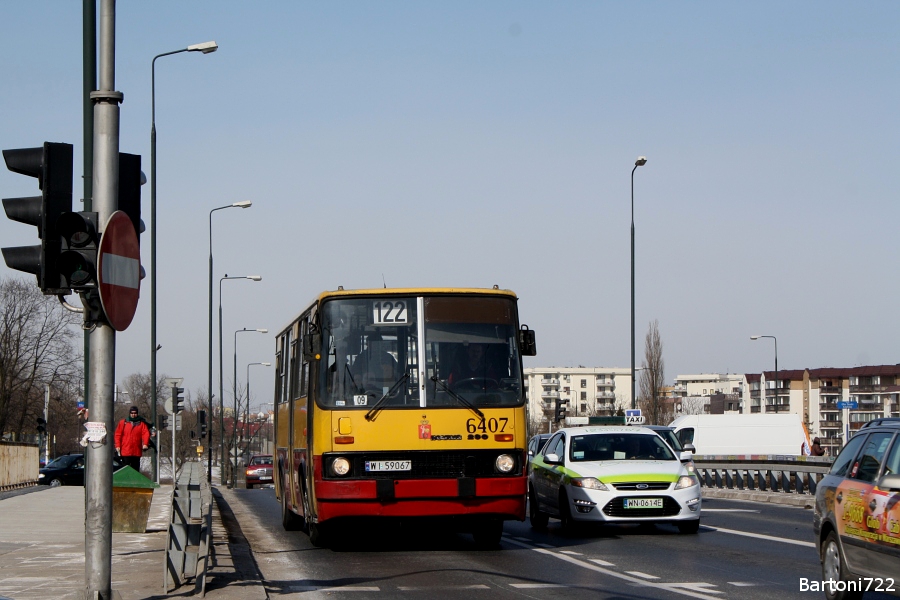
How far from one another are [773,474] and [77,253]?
22.5 metres

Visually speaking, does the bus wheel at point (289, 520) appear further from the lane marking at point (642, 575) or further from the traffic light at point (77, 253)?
the traffic light at point (77, 253)

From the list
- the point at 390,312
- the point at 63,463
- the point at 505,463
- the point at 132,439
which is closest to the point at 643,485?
the point at 505,463

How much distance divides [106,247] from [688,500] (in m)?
11.5

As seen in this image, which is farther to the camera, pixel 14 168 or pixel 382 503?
pixel 382 503

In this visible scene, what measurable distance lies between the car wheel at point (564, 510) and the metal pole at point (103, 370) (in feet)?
33.8

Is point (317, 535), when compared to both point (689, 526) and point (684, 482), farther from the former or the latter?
point (689, 526)

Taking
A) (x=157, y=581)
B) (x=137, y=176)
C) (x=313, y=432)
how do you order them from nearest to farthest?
(x=137, y=176) → (x=157, y=581) → (x=313, y=432)

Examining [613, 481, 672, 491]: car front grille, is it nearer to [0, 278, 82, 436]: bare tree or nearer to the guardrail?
the guardrail

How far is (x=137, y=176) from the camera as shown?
9.36 metres

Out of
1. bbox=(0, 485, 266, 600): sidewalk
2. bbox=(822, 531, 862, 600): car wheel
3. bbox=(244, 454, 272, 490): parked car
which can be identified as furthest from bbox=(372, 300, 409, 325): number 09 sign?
bbox=(244, 454, 272, 490): parked car

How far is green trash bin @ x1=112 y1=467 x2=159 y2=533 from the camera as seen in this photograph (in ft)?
54.1

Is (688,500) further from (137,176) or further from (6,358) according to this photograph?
(6,358)

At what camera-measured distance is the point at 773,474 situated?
93.0 feet

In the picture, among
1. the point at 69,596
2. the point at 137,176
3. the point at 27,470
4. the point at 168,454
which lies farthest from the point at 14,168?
the point at 168,454
